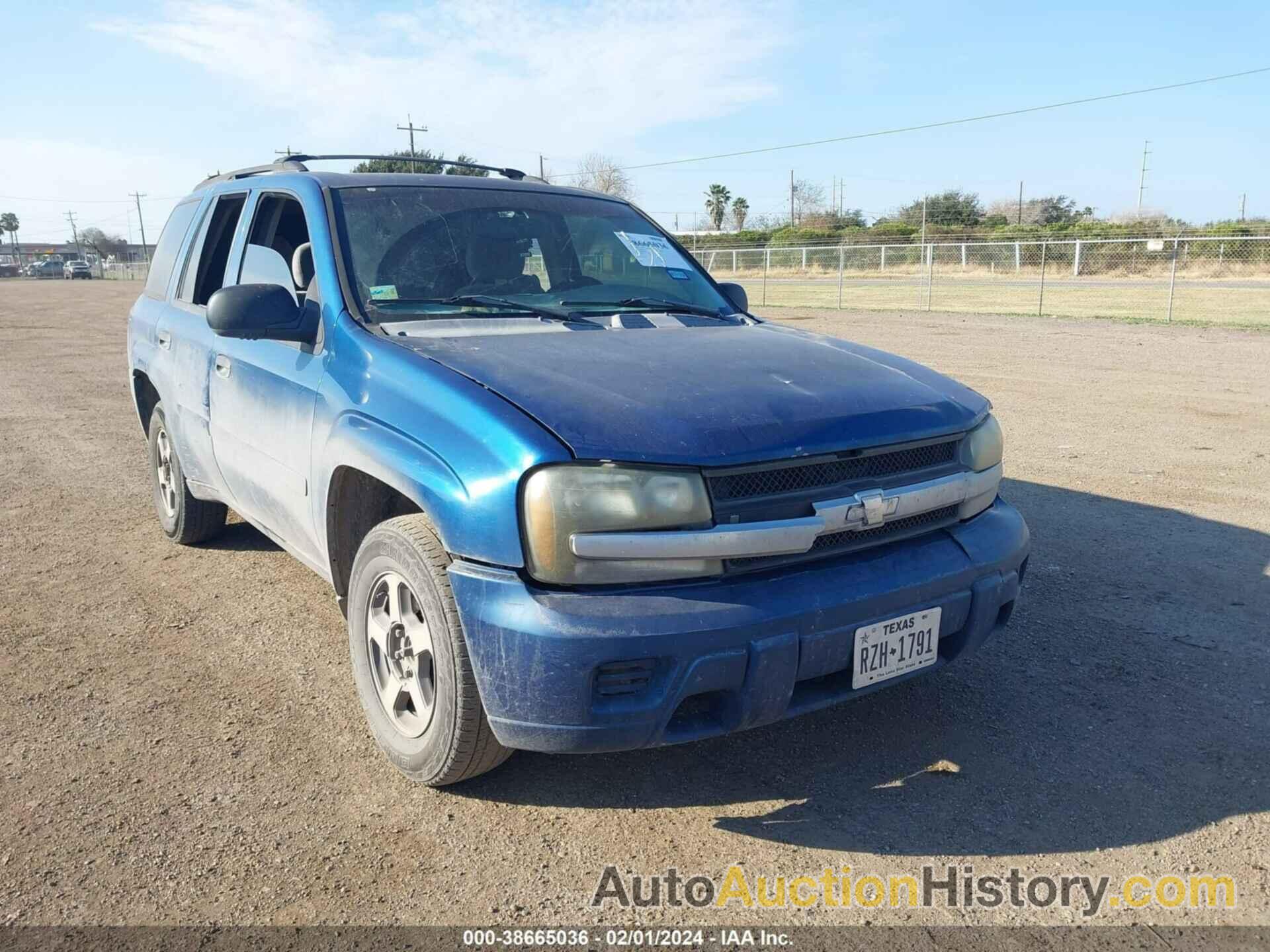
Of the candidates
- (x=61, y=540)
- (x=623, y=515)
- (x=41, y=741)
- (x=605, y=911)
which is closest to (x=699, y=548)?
(x=623, y=515)

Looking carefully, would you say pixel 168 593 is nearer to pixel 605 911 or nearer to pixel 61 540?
pixel 61 540

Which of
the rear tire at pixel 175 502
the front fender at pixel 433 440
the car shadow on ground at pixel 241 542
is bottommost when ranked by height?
the car shadow on ground at pixel 241 542

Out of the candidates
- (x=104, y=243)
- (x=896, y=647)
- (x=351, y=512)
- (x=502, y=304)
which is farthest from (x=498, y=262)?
(x=104, y=243)

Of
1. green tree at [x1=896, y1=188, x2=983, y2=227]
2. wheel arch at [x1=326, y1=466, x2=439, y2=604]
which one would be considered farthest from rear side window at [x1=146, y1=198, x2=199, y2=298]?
green tree at [x1=896, y1=188, x2=983, y2=227]

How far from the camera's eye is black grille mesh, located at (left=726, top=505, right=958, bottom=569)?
2628mm

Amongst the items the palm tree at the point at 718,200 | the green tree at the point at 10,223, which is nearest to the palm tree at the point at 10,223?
the green tree at the point at 10,223

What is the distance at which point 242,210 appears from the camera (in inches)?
171

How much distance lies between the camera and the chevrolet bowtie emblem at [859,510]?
2697 millimetres

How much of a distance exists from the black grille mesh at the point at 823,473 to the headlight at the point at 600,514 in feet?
0.45

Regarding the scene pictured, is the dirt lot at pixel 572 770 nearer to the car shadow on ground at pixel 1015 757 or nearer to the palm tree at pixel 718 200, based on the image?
the car shadow on ground at pixel 1015 757

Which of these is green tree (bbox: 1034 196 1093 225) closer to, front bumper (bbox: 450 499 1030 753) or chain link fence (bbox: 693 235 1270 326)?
chain link fence (bbox: 693 235 1270 326)

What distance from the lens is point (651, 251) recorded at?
14.3 ft

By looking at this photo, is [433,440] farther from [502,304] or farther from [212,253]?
[212,253]

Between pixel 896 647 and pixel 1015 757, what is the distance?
0.72 meters
